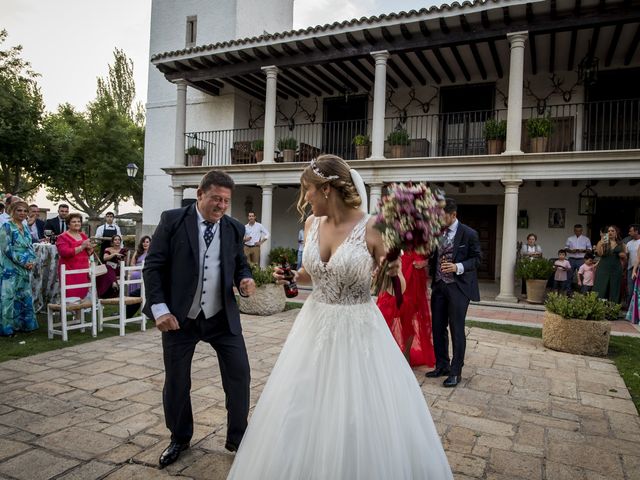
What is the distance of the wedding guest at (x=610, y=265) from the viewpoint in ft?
31.0

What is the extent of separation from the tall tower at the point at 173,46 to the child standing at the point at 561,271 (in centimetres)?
1137

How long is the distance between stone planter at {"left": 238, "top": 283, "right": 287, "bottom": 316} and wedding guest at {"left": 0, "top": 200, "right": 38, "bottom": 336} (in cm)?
334

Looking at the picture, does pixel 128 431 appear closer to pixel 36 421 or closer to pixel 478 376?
pixel 36 421

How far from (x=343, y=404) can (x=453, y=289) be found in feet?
9.47

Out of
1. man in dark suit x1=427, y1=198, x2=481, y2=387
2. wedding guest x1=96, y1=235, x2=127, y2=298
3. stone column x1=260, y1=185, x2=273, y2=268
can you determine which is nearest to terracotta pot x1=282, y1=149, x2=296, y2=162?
stone column x1=260, y1=185, x2=273, y2=268

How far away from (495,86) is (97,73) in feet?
103

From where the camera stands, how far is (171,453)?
9.96 feet

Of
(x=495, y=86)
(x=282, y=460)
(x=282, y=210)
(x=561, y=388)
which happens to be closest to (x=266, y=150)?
(x=282, y=210)

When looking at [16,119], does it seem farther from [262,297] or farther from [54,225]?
[262,297]

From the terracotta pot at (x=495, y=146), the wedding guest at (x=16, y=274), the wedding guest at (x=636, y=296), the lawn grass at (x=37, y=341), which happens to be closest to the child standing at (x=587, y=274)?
the wedding guest at (x=636, y=296)

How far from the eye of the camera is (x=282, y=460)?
2217mm

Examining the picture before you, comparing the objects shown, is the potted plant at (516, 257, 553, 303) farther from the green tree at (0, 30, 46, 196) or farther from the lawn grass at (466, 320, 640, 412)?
the green tree at (0, 30, 46, 196)

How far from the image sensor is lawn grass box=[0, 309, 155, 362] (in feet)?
18.3

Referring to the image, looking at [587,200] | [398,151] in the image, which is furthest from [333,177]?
[587,200]
